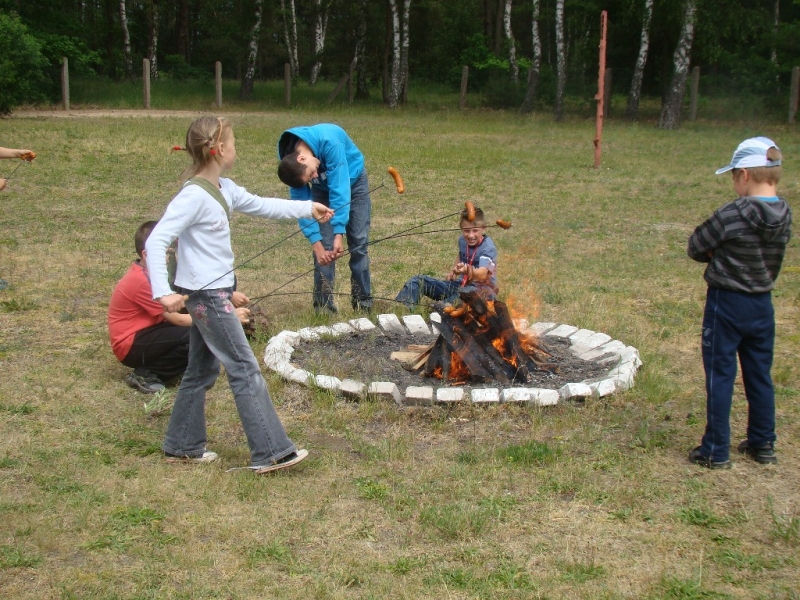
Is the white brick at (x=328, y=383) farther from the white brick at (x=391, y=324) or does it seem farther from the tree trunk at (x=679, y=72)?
the tree trunk at (x=679, y=72)

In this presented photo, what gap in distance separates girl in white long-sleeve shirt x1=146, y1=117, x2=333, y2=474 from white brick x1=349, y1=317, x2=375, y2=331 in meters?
2.16

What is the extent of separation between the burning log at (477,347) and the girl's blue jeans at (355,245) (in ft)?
4.17

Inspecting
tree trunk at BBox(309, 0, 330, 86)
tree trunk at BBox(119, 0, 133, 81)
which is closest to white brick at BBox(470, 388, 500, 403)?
tree trunk at BBox(309, 0, 330, 86)

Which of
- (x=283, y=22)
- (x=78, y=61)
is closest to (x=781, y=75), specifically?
(x=283, y=22)

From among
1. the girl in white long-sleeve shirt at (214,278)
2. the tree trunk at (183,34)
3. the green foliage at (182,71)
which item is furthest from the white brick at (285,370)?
the tree trunk at (183,34)

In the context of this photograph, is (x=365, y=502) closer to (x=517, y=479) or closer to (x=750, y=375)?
(x=517, y=479)

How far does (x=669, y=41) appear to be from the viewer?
29.2 m

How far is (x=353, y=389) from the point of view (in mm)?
5297

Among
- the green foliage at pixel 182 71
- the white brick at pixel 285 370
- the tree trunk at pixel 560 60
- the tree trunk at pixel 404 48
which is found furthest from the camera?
the green foliage at pixel 182 71

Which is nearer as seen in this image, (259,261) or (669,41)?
(259,261)

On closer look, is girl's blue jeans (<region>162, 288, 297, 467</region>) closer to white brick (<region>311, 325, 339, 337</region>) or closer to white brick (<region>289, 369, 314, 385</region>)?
white brick (<region>289, 369, 314, 385</region>)

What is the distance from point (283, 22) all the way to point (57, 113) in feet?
58.9

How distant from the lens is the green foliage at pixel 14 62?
20531 millimetres

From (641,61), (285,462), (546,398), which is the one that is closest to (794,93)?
(641,61)
